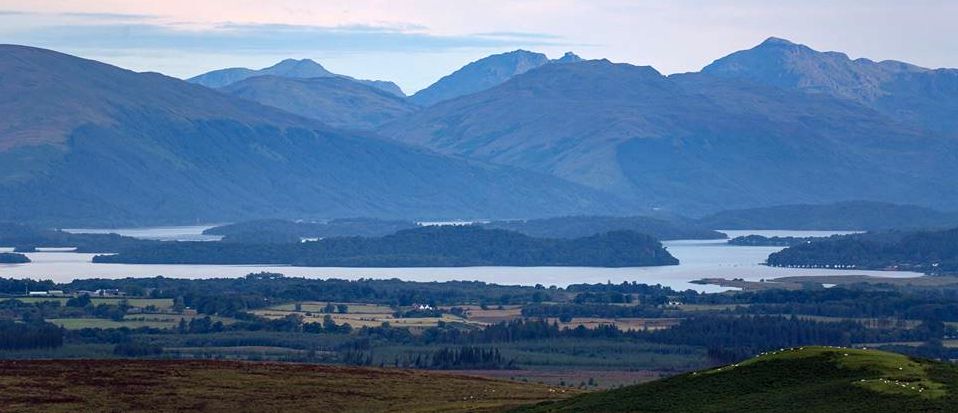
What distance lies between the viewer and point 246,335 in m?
136

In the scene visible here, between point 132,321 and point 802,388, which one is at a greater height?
point 132,321

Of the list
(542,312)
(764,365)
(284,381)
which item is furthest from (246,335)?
(764,365)

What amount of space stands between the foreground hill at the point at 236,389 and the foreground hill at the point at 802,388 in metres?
5.95

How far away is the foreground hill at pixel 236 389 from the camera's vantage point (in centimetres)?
7236

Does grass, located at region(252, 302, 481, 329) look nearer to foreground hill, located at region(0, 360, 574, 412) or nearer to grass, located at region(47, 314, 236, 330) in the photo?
grass, located at region(47, 314, 236, 330)

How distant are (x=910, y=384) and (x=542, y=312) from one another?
10418 cm

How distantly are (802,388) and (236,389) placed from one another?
22.7m

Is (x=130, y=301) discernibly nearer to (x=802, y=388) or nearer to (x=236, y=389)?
(x=236, y=389)

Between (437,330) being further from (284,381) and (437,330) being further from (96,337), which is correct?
(284,381)

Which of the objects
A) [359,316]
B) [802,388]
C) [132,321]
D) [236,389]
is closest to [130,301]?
[359,316]

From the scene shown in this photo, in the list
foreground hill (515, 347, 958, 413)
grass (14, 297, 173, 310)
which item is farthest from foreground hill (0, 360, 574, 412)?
grass (14, 297, 173, 310)

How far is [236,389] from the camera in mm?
76812

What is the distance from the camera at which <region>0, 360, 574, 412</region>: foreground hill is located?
7236 centimetres

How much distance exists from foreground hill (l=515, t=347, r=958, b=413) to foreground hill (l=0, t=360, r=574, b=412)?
595cm
